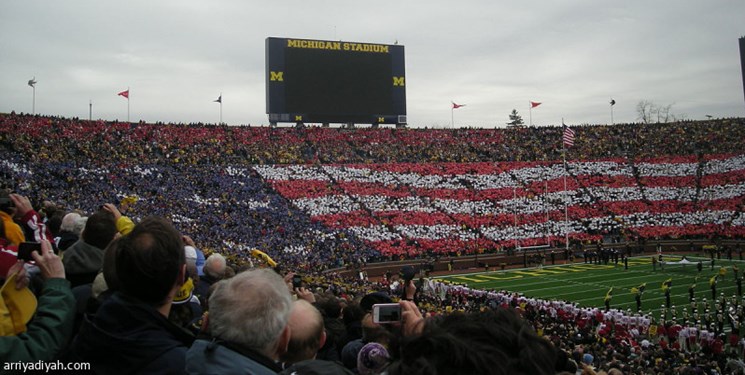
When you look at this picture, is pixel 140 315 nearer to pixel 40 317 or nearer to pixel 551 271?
pixel 40 317

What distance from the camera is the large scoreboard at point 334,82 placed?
151ft

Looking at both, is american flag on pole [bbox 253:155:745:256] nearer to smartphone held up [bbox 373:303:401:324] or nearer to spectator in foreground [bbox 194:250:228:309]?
spectator in foreground [bbox 194:250:228:309]

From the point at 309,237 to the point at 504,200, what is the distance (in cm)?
1852

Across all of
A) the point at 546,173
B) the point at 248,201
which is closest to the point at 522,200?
the point at 546,173

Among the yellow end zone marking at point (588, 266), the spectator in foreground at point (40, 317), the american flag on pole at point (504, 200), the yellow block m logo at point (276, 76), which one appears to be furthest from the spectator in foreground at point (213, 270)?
the yellow block m logo at point (276, 76)

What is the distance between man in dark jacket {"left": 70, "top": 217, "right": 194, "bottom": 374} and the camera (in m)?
2.50

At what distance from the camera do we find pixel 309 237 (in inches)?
1467

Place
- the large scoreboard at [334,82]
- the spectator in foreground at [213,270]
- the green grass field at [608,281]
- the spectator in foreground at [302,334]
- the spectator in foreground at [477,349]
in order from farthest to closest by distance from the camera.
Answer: the large scoreboard at [334,82], the green grass field at [608,281], the spectator in foreground at [213,270], the spectator in foreground at [302,334], the spectator in foreground at [477,349]

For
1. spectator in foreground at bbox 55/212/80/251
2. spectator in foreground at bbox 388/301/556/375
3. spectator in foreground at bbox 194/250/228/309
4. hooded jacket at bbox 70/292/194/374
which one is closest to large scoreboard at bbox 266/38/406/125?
spectator in foreground at bbox 55/212/80/251

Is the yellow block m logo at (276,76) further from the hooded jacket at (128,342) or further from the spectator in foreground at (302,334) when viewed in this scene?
the hooded jacket at (128,342)

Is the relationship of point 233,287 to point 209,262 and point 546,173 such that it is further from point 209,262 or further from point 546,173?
point 546,173

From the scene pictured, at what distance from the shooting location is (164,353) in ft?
8.29

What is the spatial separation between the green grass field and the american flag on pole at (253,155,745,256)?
5095 mm

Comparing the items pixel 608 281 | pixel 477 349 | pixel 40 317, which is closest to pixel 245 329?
pixel 40 317
